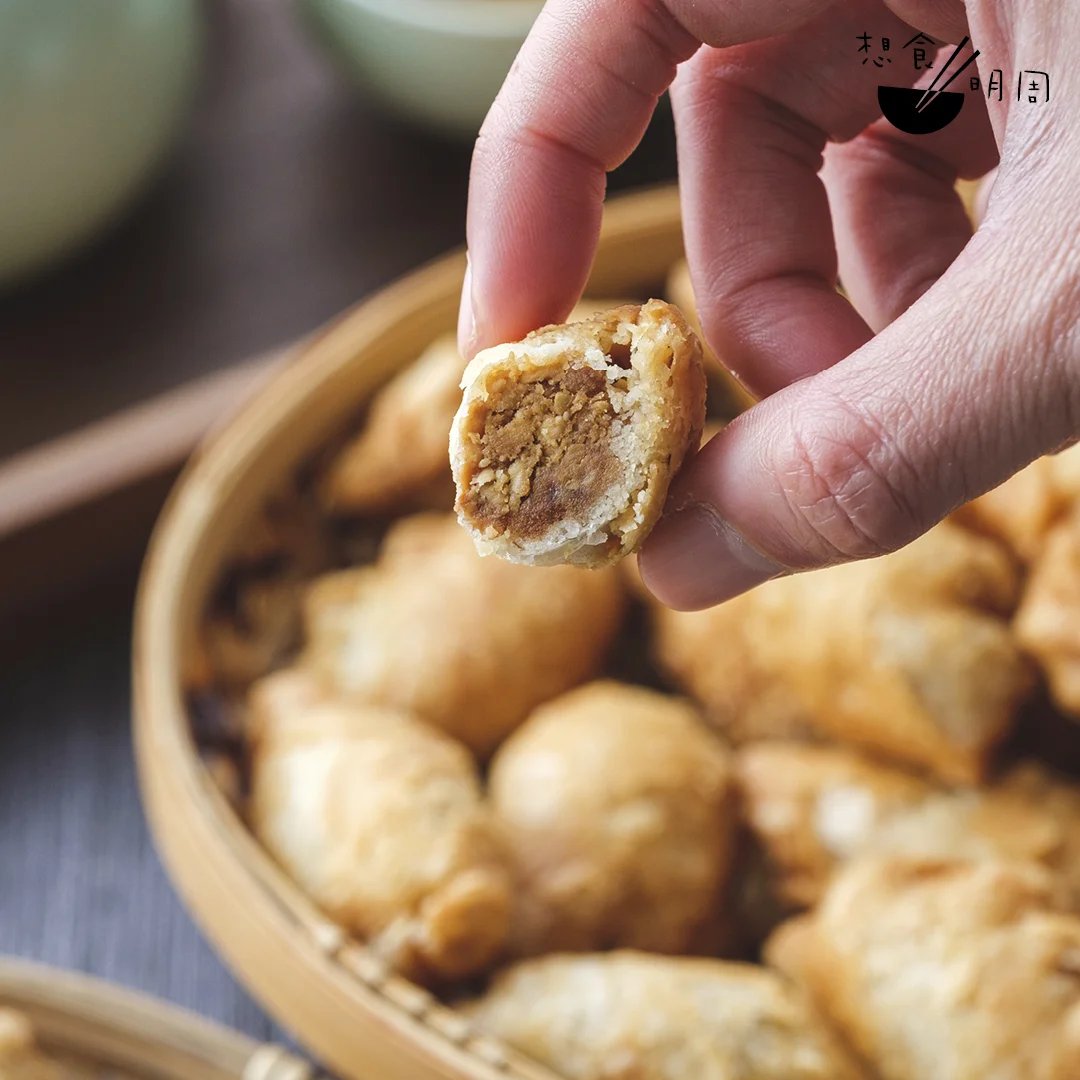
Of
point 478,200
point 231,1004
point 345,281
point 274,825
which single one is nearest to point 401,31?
point 345,281

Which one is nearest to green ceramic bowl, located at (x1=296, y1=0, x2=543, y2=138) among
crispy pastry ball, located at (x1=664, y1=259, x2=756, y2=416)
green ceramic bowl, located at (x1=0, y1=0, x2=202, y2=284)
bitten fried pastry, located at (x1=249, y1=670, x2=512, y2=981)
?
green ceramic bowl, located at (x1=0, y1=0, x2=202, y2=284)

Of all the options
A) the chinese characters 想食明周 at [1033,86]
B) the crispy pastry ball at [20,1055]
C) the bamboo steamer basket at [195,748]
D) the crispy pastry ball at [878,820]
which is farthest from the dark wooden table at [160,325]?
the chinese characters 想食明周 at [1033,86]

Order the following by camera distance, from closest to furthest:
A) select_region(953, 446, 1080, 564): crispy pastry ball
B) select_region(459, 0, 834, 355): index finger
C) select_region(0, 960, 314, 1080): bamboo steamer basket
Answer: select_region(459, 0, 834, 355): index finger, select_region(0, 960, 314, 1080): bamboo steamer basket, select_region(953, 446, 1080, 564): crispy pastry ball

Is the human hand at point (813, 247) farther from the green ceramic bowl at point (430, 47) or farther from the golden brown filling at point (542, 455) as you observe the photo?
the green ceramic bowl at point (430, 47)

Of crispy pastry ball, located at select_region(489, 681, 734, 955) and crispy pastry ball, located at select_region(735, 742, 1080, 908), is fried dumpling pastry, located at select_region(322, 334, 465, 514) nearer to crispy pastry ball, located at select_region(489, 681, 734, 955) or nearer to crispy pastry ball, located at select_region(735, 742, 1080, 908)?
crispy pastry ball, located at select_region(489, 681, 734, 955)

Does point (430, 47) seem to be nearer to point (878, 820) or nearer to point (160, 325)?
point (160, 325)

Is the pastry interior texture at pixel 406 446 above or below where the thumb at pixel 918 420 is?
below
